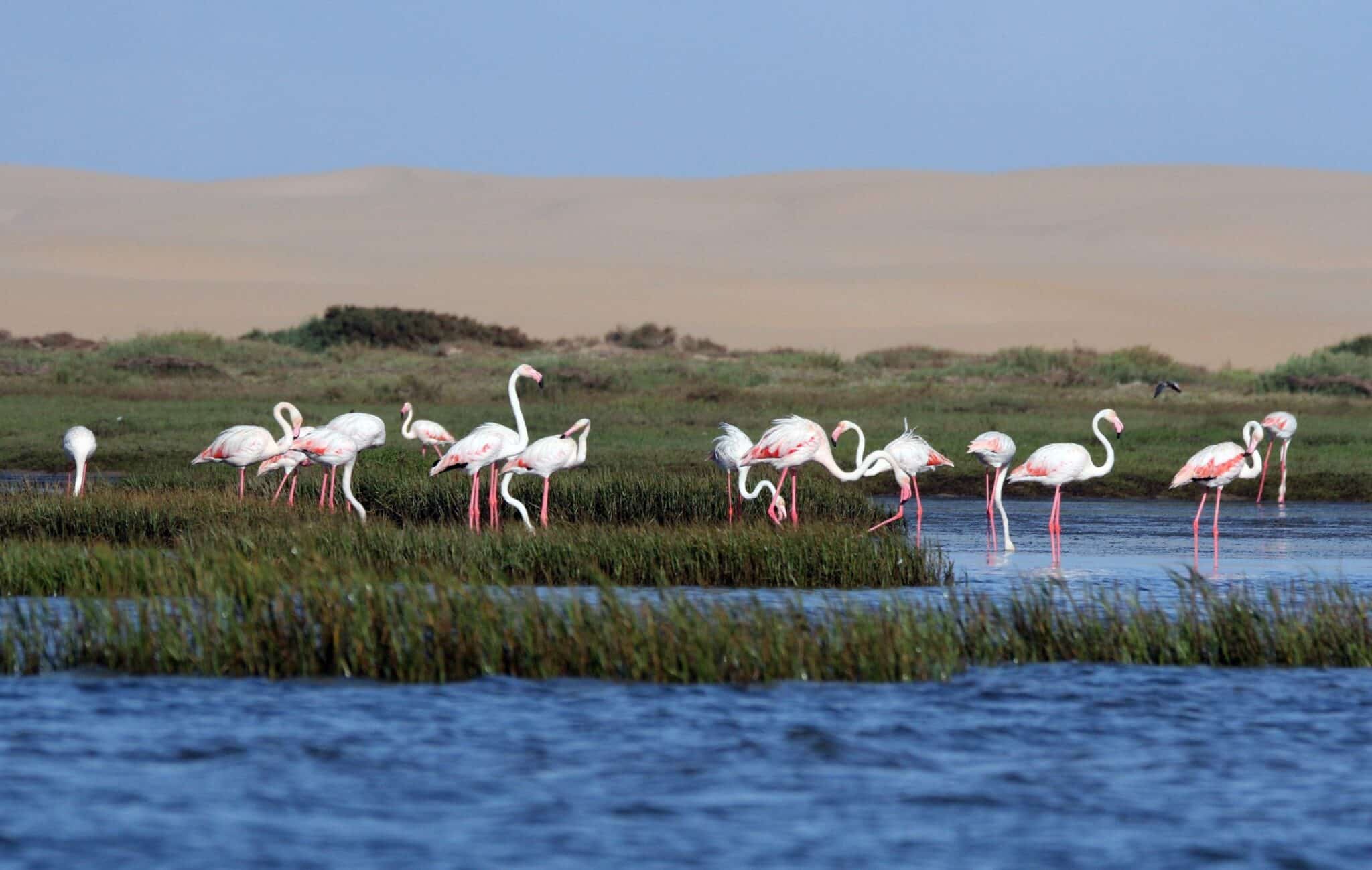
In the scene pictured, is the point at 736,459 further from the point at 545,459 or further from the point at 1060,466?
the point at 1060,466

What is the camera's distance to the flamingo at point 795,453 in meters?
20.9

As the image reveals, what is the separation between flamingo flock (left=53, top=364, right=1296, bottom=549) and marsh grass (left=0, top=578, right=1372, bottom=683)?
19.7ft

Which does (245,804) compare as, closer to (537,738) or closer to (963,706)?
(537,738)

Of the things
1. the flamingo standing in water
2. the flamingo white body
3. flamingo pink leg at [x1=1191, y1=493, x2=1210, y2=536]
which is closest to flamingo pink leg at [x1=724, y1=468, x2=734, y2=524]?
the flamingo standing in water

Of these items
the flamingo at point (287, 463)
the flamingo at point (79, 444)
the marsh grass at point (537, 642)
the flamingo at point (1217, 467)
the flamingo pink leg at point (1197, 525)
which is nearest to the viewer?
the marsh grass at point (537, 642)

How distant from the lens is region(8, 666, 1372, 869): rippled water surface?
8.44 m

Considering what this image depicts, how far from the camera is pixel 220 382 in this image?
5738cm

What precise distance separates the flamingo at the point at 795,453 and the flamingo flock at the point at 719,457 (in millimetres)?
16

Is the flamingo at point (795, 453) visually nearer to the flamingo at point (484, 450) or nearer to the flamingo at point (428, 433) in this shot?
the flamingo at point (484, 450)

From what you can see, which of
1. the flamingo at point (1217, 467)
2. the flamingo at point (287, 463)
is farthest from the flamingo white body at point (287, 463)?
the flamingo at point (1217, 467)

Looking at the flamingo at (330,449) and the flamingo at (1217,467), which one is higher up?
the flamingo at (330,449)

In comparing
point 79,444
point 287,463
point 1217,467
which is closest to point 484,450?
point 287,463

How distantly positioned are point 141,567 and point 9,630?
1.74 meters

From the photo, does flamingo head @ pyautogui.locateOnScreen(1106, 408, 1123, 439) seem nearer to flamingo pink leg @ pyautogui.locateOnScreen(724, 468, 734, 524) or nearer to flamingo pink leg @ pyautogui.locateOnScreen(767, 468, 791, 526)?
flamingo pink leg @ pyautogui.locateOnScreen(767, 468, 791, 526)
